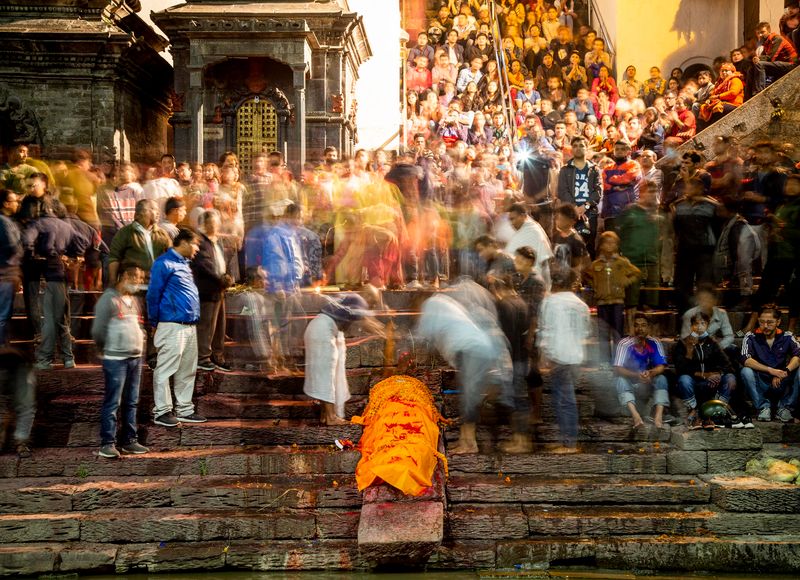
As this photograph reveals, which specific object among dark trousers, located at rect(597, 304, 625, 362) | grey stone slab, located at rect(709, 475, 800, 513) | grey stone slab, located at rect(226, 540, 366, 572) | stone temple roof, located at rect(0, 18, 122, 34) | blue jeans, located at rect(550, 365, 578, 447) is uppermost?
stone temple roof, located at rect(0, 18, 122, 34)

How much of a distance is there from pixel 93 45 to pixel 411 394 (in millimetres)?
11390

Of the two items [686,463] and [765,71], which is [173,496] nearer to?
[686,463]

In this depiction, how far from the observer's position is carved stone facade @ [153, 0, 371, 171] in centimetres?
1711

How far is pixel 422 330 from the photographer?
9.98 metres

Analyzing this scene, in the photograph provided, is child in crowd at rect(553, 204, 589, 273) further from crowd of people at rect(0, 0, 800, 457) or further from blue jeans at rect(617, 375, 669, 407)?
blue jeans at rect(617, 375, 669, 407)

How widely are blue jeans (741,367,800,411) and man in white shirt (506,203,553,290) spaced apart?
244 centimetres

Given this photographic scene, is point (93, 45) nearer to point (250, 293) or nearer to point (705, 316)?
point (250, 293)

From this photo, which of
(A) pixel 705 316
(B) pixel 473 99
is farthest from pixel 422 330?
(B) pixel 473 99

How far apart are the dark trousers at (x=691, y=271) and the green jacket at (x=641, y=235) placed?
1.13ft

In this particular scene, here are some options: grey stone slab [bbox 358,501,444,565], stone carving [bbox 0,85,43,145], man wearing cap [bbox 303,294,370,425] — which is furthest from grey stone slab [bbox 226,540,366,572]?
stone carving [bbox 0,85,43,145]

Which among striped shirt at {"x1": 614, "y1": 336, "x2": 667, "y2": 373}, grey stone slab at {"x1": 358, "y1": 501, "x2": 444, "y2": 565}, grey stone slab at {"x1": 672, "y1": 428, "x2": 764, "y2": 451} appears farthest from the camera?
striped shirt at {"x1": 614, "y1": 336, "x2": 667, "y2": 373}

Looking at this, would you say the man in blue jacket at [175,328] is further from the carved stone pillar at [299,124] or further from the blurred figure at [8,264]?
the carved stone pillar at [299,124]

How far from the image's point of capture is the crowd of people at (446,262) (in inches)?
389

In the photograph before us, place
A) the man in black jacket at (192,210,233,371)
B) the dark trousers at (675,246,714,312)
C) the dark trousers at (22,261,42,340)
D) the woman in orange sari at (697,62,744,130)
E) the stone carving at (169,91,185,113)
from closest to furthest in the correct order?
the man in black jacket at (192,210,233,371) → the dark trousers at (22,261,42,340) → the dark trousers at (675,246,714,312) → the stone carving at (169,91,185,113) → the woman in orange sari at (697,62,744,130)
